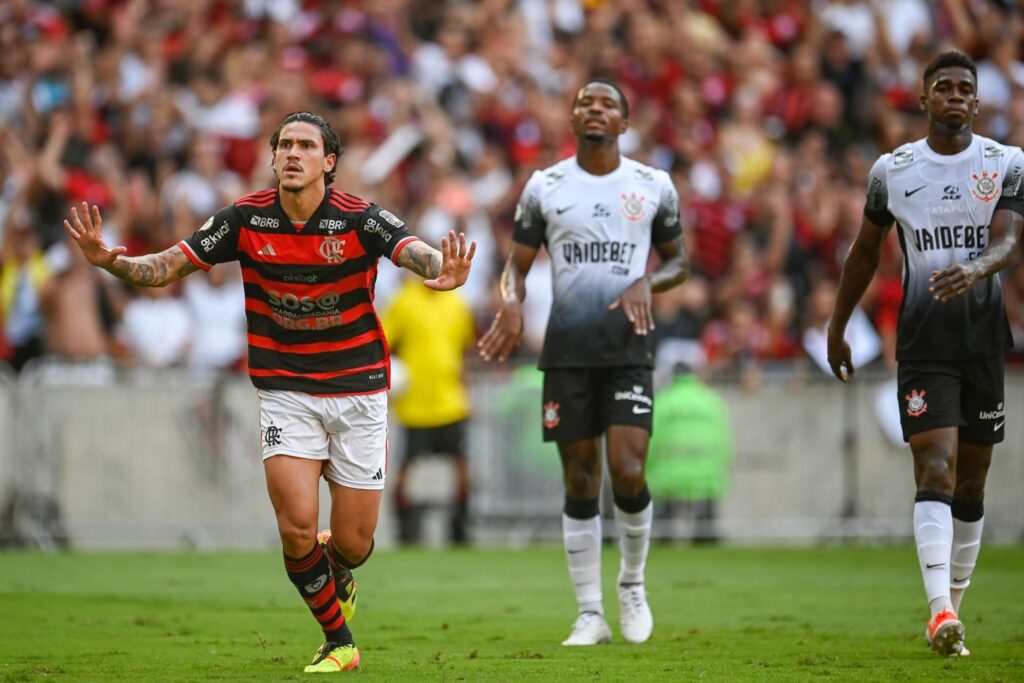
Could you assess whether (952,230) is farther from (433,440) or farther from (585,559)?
(433,440)

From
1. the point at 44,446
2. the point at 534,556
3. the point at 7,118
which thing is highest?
the point at 7,118

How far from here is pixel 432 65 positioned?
2094cm

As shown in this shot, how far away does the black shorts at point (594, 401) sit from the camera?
9508 millimetres

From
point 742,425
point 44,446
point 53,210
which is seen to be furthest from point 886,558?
point 53,210

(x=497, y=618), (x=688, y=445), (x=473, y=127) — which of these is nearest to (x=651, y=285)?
(x=497, y=618)

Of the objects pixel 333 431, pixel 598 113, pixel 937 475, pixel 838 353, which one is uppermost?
pixel 598 113

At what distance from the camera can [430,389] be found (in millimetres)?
16953

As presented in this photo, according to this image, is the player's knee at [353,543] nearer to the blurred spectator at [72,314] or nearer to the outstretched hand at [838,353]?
the outstretched hand at [838,353]

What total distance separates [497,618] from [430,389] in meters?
6.52

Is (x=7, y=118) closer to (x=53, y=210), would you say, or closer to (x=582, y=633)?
(x=53, y=210)

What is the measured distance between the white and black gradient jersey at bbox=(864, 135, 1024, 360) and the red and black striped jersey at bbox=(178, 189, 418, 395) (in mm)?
2756

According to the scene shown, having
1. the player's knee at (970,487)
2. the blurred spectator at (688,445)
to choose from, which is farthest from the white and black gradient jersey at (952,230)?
the blurred spectator at (688,445)

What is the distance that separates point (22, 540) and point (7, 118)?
216 inches

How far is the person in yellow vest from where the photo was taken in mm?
16844
